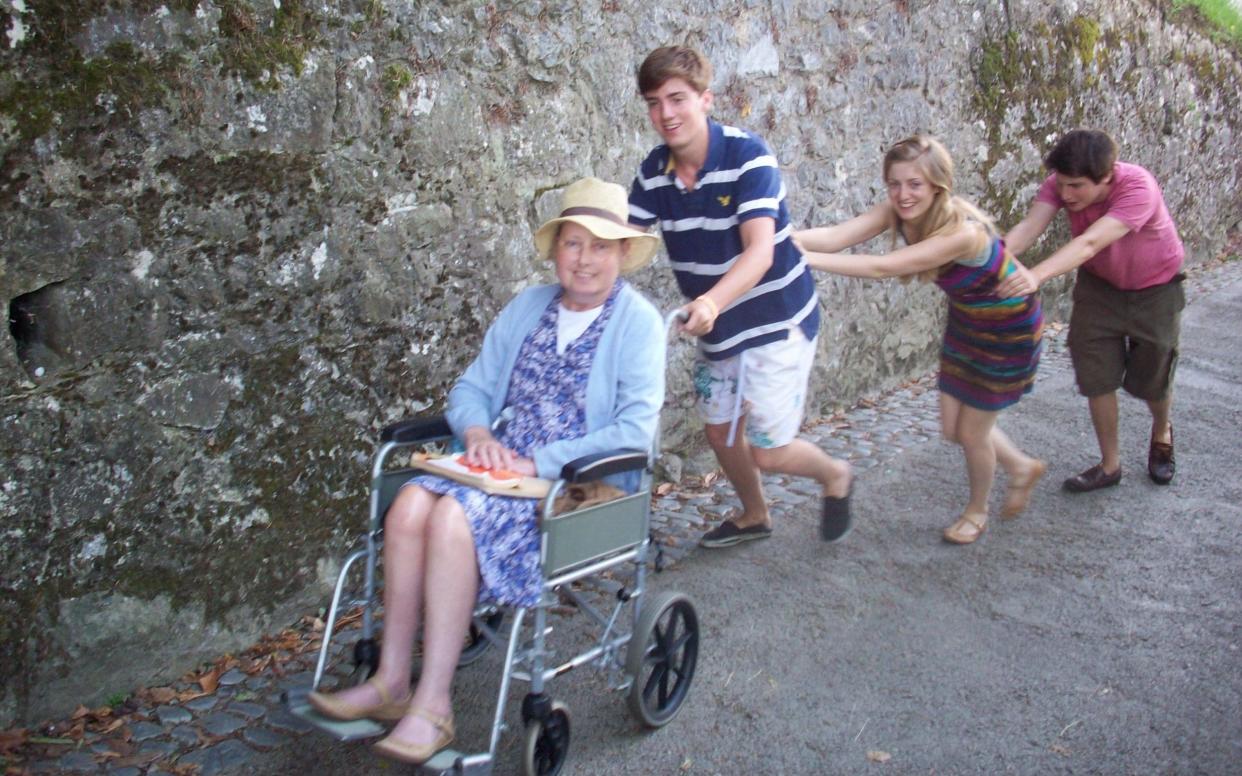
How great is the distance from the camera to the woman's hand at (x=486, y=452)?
3.16 meters

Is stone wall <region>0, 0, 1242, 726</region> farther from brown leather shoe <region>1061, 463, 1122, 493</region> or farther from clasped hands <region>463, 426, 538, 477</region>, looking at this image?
brown leather shoe <region>1061, 463, 1122, 493</region>

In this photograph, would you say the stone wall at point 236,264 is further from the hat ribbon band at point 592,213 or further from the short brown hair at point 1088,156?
the short brown hair at point 1088,156

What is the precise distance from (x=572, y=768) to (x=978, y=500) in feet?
7.63

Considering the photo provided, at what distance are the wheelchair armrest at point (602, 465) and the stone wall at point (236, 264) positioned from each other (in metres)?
1.27

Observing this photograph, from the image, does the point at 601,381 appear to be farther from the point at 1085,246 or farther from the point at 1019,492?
the point at 1085,246

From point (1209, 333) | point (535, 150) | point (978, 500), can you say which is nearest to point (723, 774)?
point (978, 500)

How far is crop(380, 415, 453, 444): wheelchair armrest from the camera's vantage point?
3275 millimetres

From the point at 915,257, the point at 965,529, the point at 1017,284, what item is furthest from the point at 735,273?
the point at 965,529

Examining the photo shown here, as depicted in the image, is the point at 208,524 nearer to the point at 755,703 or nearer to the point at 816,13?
the point at 755,703

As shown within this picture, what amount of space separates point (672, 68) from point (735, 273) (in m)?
0.69

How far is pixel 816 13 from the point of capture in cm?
606

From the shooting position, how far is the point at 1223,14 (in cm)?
1180

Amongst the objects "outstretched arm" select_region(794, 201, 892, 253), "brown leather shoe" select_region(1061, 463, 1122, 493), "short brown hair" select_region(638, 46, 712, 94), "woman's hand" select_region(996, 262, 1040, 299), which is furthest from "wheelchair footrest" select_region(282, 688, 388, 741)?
"brown leather shoe" select_region(1061, 463, 1122, 493)

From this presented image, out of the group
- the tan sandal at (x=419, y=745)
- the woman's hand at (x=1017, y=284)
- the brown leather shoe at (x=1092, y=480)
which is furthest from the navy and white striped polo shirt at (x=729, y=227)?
the brown leather shoe at (x=1092, y=480)
